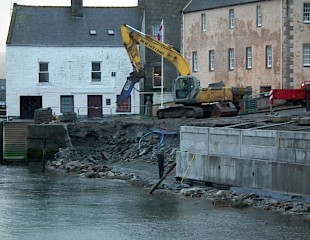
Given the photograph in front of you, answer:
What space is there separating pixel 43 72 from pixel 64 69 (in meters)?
1.64

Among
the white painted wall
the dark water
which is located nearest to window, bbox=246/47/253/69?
the white painted wall

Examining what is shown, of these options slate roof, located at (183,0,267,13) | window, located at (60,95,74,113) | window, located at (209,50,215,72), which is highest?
slate roof, located at (183,0,267,13)

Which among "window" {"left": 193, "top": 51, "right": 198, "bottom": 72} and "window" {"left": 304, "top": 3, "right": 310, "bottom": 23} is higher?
"window" {"left": 304, "top": 3, "right": 310, "bottom": 23}

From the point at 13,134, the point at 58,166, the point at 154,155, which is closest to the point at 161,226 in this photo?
the point at 154,155

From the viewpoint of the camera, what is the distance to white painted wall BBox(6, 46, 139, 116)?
2564 inches

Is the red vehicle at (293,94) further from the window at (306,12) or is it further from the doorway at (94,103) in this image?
the doorway at (94,103)

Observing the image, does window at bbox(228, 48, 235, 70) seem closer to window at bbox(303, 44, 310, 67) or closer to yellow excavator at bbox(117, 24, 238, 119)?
window at bbox(303, 44, 310, 67)

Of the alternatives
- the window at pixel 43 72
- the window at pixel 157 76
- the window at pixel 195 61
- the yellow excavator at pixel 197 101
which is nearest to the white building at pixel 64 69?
the window at pixel 43 72

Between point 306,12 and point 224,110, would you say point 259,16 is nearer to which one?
point 306,12

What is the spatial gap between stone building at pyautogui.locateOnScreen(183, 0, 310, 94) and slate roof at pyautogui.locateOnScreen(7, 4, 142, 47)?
6354 millimetres

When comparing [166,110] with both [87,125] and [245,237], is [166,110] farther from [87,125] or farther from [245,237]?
[245,237]

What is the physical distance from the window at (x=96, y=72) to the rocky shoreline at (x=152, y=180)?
620 inches

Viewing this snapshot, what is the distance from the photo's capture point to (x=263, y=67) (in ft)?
182

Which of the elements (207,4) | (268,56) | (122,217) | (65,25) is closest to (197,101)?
(268,56)
